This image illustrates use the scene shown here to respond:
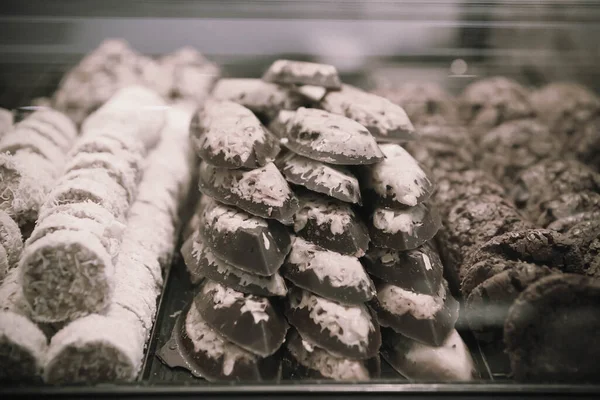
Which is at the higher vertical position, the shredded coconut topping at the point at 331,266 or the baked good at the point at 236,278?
the shredded coconut topping at the point at 331,266

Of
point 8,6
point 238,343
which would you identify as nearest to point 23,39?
point 8,6

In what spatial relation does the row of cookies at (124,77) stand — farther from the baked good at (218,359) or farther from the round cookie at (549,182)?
the round cookie at (549,182)

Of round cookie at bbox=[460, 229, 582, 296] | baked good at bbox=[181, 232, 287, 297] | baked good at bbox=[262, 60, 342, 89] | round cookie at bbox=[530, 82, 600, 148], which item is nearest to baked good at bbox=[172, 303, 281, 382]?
baked good at bbox=[181, 232, 287, 297]

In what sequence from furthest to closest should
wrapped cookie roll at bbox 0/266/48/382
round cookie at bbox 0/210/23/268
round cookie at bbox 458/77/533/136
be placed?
round cookie at bbox 458/77/533/136 → round cookie at bbox 0/210/23/268 → wrapped cookie roll at bbox 0/266/48/382

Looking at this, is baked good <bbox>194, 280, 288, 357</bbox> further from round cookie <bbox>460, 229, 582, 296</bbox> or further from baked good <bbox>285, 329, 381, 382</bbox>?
round cookie <bbox>460, 229, 582, 296</bbox>

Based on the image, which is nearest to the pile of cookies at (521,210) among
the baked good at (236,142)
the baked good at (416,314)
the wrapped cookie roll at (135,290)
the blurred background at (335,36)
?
the baked good at (416,314)

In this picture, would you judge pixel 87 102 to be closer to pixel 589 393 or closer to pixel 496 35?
pixel 496 35
